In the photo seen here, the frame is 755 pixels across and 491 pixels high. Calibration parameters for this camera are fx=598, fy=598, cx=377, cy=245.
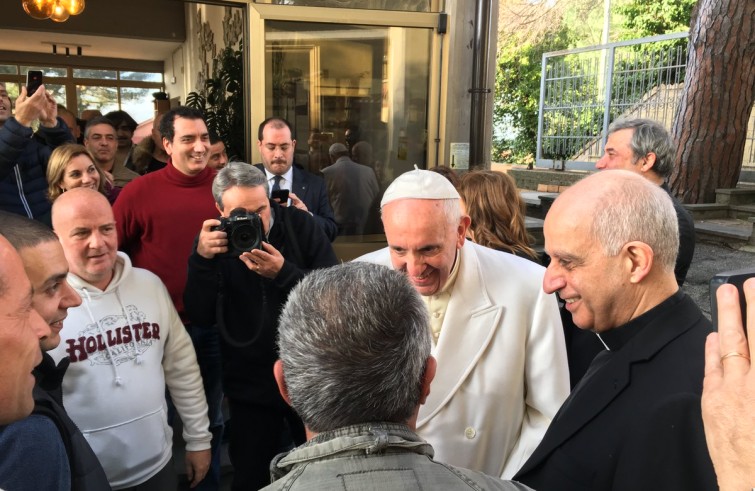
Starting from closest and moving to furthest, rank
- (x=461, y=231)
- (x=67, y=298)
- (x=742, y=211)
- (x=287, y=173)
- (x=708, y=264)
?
(x=67, y=298), (x=461, y=231), (x=287, y=173), (x=708, y=264), (x=742, y=211)

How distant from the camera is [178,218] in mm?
3129

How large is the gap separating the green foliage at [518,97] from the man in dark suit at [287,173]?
15.7 metres

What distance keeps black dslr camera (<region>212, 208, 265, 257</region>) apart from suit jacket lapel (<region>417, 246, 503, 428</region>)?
2.99 feet

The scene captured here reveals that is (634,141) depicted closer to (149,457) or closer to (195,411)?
(195,411)

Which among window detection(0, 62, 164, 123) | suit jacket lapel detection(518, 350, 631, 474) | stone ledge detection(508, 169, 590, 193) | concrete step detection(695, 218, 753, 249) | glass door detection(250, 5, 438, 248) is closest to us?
suit jacket lapel detection(518, 350, 631, 474)

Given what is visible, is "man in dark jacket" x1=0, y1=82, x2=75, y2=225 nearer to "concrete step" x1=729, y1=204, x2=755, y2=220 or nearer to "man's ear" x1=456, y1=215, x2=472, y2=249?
"man's ear" x1=456, y1=215, x2=472, y2=249

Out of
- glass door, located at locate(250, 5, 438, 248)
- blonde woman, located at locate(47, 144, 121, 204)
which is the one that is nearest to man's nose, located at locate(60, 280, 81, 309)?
blonde woman, located at locate(47, 144, 121, 204)

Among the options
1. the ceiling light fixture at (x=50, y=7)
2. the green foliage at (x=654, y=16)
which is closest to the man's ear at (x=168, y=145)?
the ceiling light fixture at (x=50, y=7)

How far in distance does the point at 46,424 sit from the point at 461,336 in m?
1.13

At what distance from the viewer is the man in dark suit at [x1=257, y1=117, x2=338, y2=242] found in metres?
3.90

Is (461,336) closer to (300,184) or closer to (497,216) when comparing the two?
(497,216)

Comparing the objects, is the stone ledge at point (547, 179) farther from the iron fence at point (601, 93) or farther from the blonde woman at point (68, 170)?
the blonde woman at point (68, 170)

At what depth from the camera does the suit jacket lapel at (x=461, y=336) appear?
5.92ft

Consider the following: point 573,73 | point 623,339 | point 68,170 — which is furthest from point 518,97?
point 623,339
